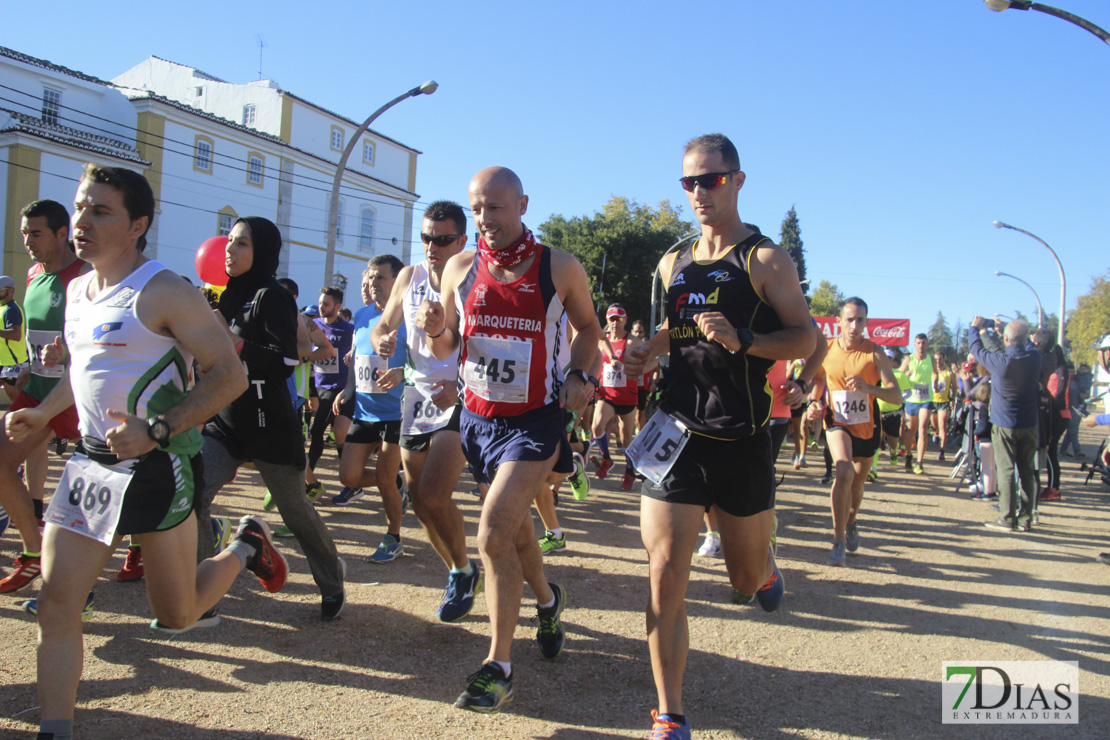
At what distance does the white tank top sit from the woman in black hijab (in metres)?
0.76

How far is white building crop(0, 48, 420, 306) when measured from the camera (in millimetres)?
30359

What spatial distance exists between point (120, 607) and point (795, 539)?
573 centimetres

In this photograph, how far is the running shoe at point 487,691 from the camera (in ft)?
9.82

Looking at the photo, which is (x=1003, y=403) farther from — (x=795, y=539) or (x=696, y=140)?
(x=696, y=140)

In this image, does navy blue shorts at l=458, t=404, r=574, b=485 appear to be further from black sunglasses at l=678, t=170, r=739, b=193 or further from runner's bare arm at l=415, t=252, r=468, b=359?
black sunglasses at l=678, t=170, r=739, b=193

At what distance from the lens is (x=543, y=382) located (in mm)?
3482

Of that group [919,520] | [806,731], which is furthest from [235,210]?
[806,731]

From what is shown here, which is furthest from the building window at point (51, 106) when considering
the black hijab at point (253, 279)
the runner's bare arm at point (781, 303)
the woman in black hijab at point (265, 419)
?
the runner's bare arm at point (781, 303)

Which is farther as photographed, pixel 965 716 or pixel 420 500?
pixel 420 500

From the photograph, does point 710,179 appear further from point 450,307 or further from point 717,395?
point 450,307

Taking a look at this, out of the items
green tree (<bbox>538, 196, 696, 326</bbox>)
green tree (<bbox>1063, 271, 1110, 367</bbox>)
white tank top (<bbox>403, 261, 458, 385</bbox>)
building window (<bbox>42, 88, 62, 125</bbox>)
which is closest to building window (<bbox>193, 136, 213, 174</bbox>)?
building window (<bbox>42, 88, 62, 125</bbox>)

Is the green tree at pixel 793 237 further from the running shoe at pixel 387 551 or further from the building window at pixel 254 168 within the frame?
the running shoe at pixel 387 551

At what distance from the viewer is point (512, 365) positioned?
3457 mm

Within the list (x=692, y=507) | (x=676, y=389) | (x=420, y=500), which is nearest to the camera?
(x=692, y=507)
